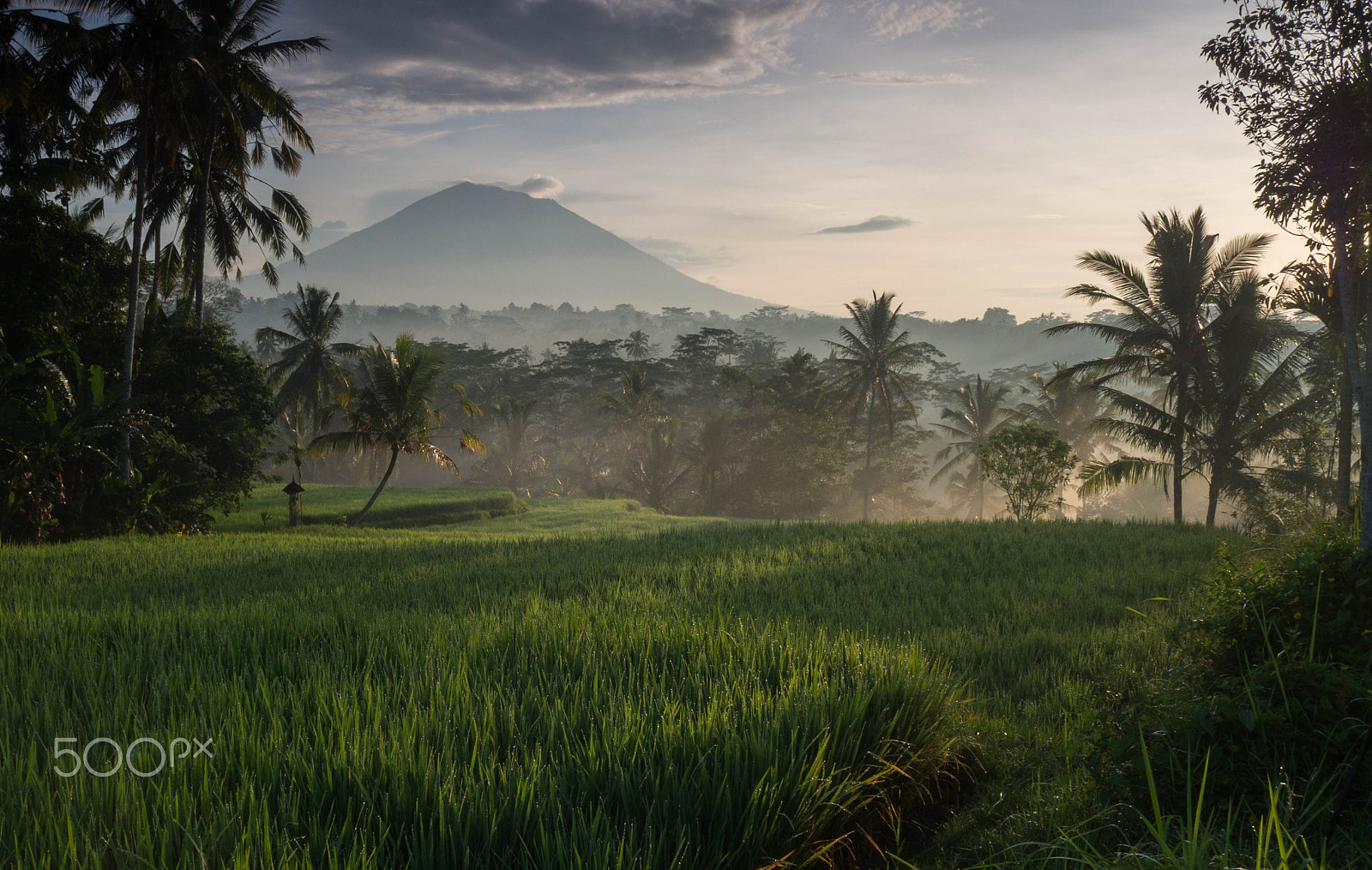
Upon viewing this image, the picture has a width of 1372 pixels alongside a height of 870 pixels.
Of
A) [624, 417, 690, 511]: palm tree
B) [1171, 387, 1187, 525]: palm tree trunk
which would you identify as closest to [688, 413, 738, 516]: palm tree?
[624, 417, 690, 511]: palm tree

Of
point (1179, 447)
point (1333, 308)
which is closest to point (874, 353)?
point (1179, 447)

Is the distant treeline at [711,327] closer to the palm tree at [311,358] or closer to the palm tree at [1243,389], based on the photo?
the palm tree at [311,358]

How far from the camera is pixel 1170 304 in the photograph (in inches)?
741

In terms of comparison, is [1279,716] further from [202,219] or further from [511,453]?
[511,453]

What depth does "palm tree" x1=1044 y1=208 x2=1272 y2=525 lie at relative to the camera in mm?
18562

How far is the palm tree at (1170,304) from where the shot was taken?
18.6 metres

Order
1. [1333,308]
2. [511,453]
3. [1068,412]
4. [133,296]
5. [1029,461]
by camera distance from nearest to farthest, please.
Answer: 1. [1333,308]
2. [133,296]
3. [1029,461]
4. [1068,412]
5. [511,453]

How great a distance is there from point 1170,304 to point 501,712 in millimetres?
21427

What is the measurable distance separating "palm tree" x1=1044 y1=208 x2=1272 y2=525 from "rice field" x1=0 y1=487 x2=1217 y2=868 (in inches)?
532

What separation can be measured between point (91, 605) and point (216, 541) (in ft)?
21.0

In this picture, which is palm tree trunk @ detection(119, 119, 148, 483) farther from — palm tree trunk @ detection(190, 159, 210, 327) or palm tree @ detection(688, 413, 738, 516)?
palm tree @ detection(688, 413, 738, 516)

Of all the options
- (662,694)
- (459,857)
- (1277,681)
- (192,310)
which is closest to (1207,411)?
(1277,681)

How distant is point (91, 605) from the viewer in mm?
6324

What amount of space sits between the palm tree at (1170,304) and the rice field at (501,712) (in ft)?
44.4
